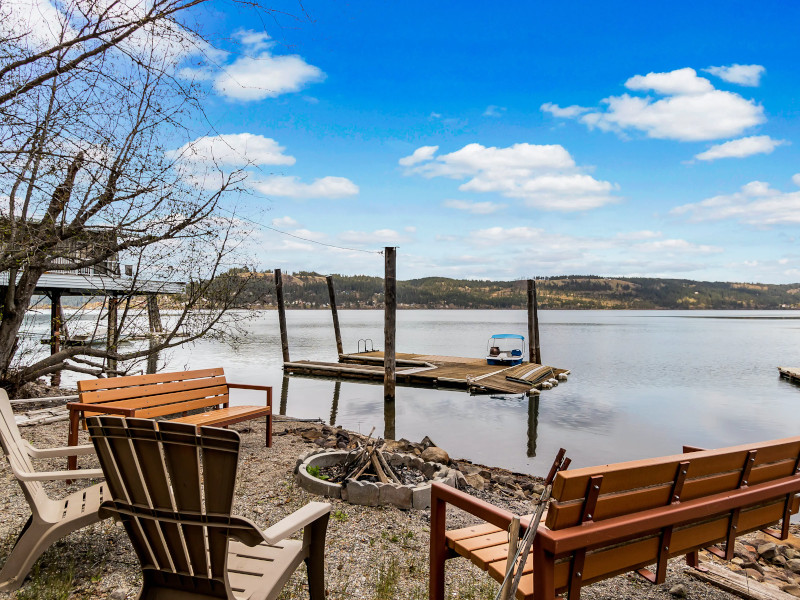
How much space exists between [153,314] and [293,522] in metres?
6.78

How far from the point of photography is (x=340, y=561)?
11.8ft

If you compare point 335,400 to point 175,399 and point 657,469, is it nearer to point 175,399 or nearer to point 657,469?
point 175,399

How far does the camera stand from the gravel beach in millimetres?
3133

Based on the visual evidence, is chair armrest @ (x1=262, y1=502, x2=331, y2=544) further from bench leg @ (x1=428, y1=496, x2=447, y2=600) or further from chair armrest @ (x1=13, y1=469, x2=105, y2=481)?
chair armrest @ (x1=13, y1=469, x2=105, y2=481)

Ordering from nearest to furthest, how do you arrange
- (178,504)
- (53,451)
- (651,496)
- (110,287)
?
1. (178,504)
2. (651,496)
3. (53,451)
4. (110,287)

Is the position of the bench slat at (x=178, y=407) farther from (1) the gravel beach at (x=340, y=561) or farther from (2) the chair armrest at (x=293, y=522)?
(2) the chair armrest at (x=293, y=522)

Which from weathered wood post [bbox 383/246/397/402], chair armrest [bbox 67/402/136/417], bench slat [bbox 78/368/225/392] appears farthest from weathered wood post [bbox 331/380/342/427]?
chair armrest [bbox 67/402/136/417]

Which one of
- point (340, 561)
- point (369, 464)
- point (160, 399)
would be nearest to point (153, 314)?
point (160, 399)

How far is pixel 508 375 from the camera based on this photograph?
63.0 feet

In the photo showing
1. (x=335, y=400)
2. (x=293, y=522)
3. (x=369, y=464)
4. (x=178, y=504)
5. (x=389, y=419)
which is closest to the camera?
(x=178, y=504)

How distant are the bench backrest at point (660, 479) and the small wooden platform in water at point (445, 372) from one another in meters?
14.5

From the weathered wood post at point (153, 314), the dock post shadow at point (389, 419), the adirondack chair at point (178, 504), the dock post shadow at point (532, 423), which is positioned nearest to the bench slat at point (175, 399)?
the weathered wood post at point (153, 314)

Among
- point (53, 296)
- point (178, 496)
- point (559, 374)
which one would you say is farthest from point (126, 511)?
point (559, 374)

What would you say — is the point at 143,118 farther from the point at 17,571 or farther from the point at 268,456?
the point at 17,571
